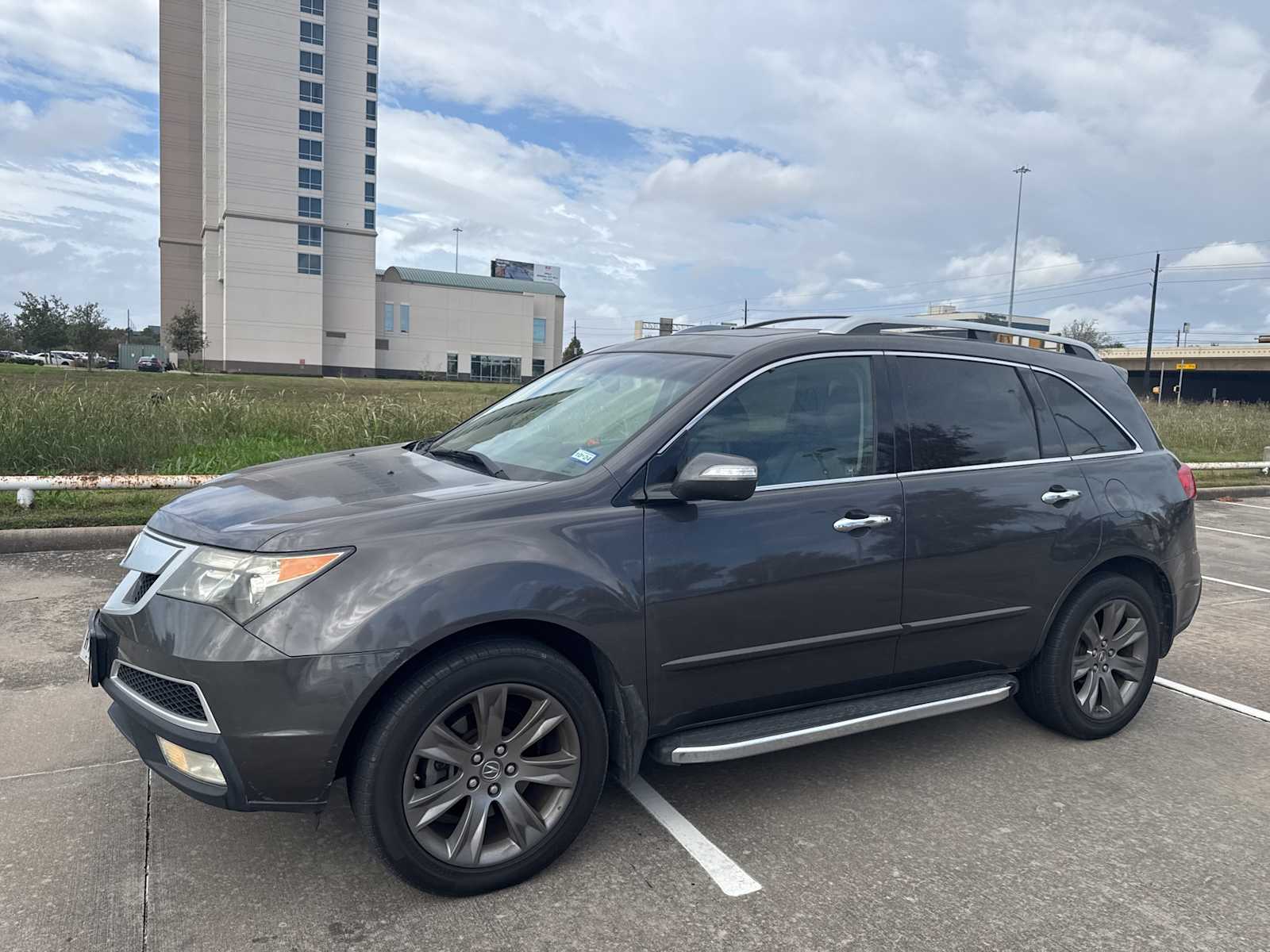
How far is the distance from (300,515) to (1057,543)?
3.09 metres

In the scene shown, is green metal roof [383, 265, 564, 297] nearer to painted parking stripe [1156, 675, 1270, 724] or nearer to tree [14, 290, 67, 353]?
tree [14, 290, 67, 353]

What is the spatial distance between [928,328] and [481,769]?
8.74 feet

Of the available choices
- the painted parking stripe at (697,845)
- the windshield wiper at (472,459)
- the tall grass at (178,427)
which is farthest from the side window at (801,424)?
the tall grass at (178,427)

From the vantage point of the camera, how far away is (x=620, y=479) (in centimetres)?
317

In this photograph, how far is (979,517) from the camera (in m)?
3.83

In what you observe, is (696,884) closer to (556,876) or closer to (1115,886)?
(556,876)

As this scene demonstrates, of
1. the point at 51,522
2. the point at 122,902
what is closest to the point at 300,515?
the point at 122,902

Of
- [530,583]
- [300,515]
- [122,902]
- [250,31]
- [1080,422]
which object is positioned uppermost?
[250,31]

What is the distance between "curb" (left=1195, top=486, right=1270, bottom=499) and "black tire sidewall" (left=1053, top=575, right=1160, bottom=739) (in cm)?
1166

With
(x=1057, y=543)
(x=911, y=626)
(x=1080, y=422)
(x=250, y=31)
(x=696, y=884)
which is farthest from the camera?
(x=250, y=31)

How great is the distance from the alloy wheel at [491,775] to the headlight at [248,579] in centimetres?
59

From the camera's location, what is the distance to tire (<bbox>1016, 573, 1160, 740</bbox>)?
164 inches

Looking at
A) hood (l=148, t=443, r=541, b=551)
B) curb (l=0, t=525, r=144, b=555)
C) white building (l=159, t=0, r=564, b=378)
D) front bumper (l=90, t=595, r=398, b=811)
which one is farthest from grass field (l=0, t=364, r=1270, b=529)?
white building (l=159, t=0, r=564, b=378)

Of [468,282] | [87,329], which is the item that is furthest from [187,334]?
[468,282]
